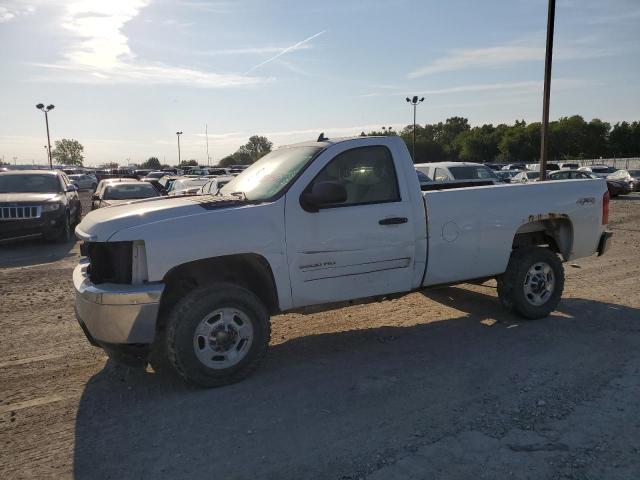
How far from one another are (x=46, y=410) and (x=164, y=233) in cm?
158

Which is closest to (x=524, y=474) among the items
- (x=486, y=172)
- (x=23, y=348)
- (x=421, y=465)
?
(x=421, y=465)

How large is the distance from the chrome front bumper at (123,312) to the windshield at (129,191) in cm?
1007

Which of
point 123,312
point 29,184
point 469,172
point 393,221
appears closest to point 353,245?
point 393,221

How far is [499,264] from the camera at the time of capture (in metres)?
5.75

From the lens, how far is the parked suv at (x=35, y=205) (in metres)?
11.4

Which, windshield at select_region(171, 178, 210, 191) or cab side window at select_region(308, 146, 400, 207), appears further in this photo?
windshield at select_region(171, 178, 210, 191)

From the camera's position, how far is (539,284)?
604 centimetres

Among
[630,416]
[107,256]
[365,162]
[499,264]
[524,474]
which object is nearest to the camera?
[524,474]

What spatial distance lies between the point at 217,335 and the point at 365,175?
2.00 metres

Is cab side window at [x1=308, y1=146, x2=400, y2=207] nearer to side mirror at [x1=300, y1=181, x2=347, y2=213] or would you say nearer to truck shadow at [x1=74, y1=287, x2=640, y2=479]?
side mirror at [x1=300, y1=181, x2=347, y2=213]

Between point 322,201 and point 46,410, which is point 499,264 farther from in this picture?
point 46,410

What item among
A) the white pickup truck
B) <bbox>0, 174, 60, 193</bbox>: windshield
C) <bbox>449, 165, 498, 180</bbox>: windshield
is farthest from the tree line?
the white pickup truck

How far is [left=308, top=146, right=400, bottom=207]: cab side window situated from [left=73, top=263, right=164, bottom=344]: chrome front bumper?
1.80 metres

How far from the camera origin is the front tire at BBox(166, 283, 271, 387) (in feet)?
13.6
